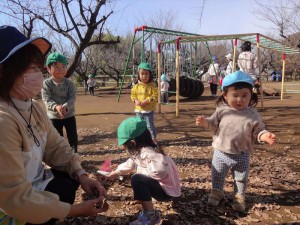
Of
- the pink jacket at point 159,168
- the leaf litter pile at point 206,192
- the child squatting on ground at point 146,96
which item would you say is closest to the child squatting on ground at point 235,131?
the leaf litter pile at point 206,192

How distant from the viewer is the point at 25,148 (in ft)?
5.07

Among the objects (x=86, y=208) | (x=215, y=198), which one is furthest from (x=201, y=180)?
(x=86, y=208)

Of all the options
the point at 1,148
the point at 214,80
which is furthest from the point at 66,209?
the point at 214,80

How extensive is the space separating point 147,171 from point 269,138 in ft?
3.21

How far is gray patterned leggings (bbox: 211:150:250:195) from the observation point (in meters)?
2.63

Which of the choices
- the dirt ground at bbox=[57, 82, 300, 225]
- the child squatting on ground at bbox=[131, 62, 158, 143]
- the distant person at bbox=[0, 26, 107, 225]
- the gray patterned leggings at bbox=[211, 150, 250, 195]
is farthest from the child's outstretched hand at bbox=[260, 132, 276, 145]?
the child squatting on ground at bbox=[131, 62, 158, 143]

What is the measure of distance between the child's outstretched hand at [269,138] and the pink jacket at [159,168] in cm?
76

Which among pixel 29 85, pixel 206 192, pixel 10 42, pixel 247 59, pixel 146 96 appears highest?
pixel 247 59

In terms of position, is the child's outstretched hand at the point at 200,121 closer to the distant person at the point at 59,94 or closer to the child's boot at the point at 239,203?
the child's boot at the point at 239,203

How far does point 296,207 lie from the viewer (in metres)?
2.74

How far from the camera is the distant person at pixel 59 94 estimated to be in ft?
11.7

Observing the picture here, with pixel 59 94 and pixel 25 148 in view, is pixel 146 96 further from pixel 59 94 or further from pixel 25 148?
pixel 25 148

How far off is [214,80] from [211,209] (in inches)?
404

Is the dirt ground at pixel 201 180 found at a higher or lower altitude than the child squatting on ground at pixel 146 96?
lower
